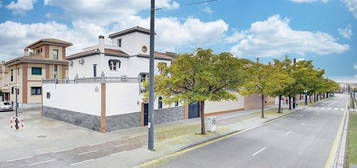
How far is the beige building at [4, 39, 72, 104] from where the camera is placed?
3362 cm

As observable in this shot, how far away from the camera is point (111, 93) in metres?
16.8

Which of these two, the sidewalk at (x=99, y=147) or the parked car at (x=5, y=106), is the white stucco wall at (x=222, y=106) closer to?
the sidewalk at (x=99, y=147)

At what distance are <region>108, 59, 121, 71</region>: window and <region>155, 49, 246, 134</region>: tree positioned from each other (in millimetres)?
10540

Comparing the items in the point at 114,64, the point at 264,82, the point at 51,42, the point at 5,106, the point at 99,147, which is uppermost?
the point at 51,42

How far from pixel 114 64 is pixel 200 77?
45.8 feet

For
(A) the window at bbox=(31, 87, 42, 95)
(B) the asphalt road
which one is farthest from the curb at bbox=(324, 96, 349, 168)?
(A) the window at bbox=(31, 87, 42, 95)

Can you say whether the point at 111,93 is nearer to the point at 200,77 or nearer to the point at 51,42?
the point at 200,77

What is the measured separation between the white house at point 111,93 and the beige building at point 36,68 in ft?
37.2

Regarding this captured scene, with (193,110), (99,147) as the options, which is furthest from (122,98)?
(193,110)

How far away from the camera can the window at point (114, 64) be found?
24094 mm

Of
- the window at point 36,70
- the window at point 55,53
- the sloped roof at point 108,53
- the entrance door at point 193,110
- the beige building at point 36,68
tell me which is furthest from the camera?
the window at point 55,53

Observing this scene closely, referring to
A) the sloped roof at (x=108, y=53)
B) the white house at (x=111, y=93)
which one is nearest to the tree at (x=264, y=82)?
the white house at (x=111, y=93)

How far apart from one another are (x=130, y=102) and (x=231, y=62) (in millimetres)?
9238

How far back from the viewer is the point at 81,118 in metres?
18.8
